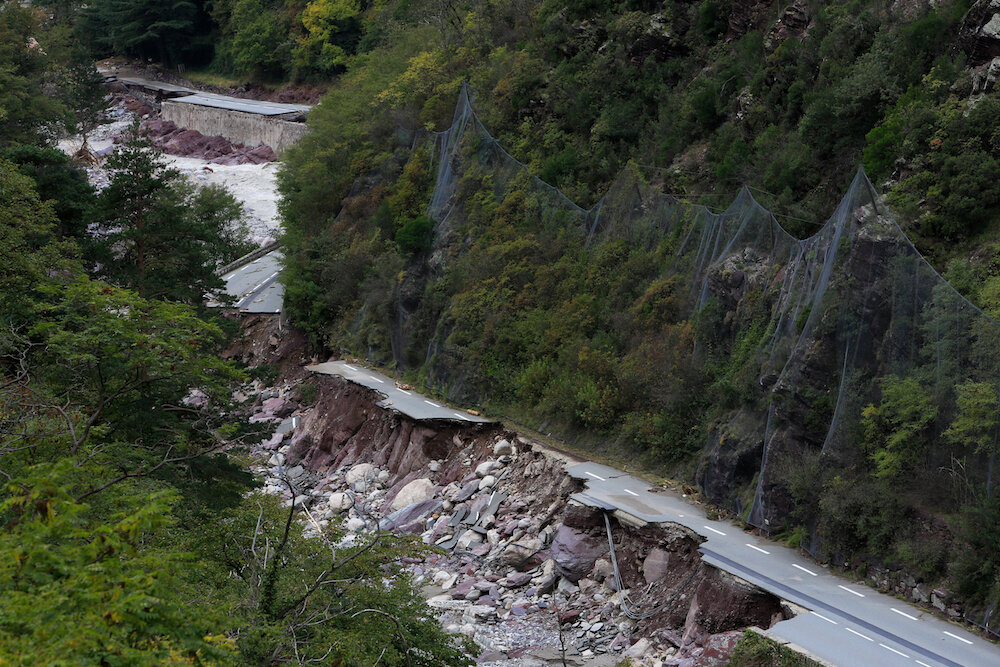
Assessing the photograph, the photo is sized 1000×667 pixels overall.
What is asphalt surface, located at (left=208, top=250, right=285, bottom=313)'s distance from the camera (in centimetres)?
3975

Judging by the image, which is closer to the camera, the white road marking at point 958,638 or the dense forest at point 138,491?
the dense forest at point 138,491

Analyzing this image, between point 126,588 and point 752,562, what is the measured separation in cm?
1087

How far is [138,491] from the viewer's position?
37.2ft

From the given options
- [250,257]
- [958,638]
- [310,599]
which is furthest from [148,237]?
[250,257]

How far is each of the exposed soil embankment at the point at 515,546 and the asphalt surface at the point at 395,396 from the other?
32 cm

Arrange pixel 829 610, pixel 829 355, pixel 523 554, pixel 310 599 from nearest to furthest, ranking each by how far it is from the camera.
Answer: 1. pixel 310 599
2. pixel 829 610
3. pixel 829 355
4. pixel 523 554

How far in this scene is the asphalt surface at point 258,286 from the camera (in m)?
39.8

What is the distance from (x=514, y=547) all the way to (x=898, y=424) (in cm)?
784

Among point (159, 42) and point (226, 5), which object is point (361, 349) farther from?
point (159, 42)

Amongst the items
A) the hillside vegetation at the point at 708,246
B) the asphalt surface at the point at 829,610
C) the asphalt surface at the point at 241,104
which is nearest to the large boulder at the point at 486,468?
the hillside vegetation at the point at 708,246

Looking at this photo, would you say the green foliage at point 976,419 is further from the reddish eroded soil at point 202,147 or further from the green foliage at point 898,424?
the reddish eroded soil at point 202,147

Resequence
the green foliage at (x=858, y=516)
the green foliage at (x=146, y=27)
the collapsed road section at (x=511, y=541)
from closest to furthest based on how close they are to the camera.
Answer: the green foliage at (x=858, y=516) → the collapsed road section at (x=511, y=541) → the green foliage at (x=146, y=27)

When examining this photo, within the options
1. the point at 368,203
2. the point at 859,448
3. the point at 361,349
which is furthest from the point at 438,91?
the point at 859,448

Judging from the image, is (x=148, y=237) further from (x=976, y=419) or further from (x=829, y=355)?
(x=976, y=419)
